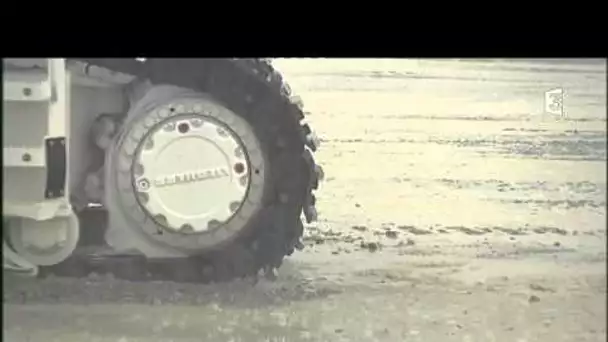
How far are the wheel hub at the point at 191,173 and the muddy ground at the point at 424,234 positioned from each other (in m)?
0.10

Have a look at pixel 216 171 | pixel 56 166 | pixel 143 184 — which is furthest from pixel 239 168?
pixel 56 166

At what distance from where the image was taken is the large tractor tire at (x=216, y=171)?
3.85ft

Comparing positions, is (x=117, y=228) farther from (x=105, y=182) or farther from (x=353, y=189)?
(x=353, y=189)

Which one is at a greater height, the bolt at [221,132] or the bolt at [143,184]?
the bolt at [221,132]

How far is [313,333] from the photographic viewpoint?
1.17 metres

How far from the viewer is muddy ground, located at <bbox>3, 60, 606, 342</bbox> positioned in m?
1.15

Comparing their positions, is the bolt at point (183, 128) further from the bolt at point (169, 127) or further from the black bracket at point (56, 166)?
the black bracket at point (56, 166)

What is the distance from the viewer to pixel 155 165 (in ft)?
3.84

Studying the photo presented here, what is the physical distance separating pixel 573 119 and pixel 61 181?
73cm

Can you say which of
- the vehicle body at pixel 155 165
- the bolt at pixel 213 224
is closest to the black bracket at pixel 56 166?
the vehicle body at pixel 155 165

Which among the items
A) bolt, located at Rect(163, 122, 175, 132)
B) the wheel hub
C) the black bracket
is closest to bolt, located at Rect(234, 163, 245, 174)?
the wheel hub

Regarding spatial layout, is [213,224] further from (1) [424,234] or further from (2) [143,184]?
(1) [424,234]

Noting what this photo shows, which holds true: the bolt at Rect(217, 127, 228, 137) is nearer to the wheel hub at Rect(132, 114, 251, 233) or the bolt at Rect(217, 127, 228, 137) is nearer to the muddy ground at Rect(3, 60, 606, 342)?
the wheel hub at Rect(132, 114, 251, 233)
